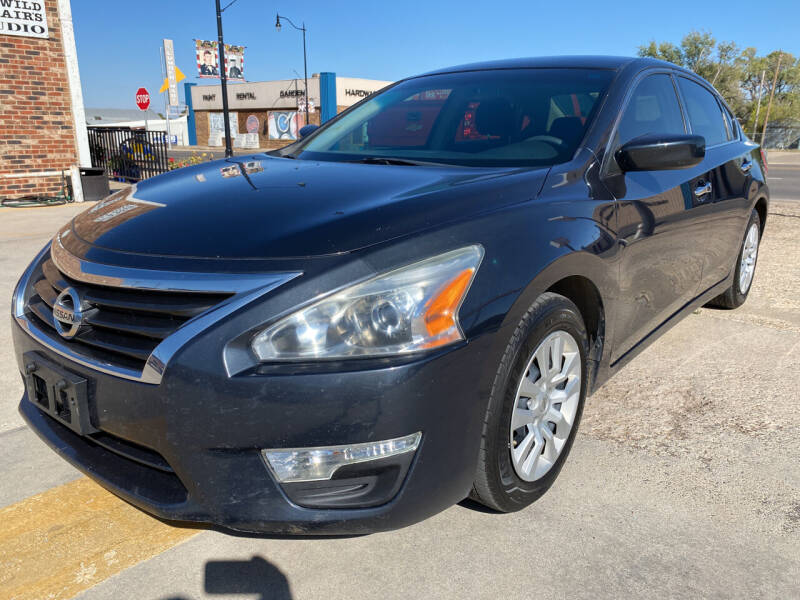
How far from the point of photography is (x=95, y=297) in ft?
6.41

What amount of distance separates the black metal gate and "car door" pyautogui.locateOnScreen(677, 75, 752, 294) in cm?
1022

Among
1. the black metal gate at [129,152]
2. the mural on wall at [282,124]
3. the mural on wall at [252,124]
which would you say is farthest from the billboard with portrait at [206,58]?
the black metal gate at [129,152]

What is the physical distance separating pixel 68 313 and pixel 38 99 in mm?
9956

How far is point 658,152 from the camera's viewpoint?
2.59m

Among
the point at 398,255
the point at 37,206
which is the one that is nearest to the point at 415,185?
the point at 398,255

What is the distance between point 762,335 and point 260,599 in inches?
146

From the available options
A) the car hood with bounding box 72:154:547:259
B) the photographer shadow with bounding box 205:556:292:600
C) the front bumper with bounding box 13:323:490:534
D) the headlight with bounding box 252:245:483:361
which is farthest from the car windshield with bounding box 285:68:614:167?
the photographer shadow with bounding box 205:556:292:600

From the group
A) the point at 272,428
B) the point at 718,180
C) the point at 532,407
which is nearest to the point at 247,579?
the point at 272,428

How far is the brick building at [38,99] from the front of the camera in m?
9.77

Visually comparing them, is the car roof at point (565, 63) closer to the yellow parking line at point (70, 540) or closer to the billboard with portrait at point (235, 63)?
the yellow parking line at point (70, 540)

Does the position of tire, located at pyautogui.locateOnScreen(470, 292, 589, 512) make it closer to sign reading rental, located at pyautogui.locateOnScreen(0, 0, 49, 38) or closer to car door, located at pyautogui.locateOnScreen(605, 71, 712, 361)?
car door, located at pyautogui.locateOnScreen(605, 71, 712, 361)

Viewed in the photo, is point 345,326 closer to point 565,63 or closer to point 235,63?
point 565,63

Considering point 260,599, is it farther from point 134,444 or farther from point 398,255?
point 398,255

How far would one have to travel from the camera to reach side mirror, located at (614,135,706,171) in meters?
2.59
